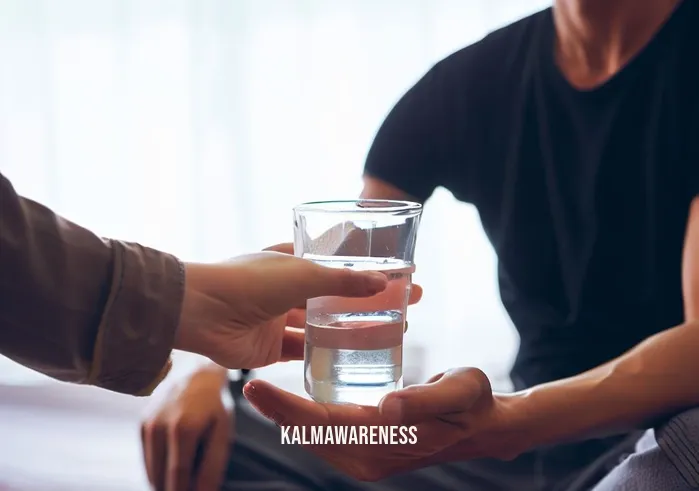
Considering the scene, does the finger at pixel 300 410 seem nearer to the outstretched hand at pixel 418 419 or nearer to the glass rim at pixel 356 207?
the outstretched hand at pixel 418 419

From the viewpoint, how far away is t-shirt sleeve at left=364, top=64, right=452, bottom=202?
4.80ft

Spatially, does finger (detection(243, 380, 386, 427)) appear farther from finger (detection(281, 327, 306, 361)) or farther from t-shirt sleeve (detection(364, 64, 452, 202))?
t-shirt sleeve (detection(364, 64, 452, 202))

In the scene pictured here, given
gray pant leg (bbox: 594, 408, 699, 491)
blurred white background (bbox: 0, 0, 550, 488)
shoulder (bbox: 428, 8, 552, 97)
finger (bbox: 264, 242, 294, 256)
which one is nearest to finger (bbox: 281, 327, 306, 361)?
finger (bbox: 264, 242, 294, 256)

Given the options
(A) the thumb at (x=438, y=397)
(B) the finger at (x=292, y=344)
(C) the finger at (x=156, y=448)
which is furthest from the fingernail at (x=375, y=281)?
(C) the finger at (x=156, y=448)

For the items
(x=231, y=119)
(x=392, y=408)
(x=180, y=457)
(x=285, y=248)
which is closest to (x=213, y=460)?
(x=180, y=457)

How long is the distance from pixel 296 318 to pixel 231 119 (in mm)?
1076

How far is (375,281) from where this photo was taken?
0.77m

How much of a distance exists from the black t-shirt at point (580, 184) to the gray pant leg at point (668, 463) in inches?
16.8

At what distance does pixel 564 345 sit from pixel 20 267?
910 mm

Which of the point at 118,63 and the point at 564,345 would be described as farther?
the point at 118,63

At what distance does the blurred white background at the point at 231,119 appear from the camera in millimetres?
1888

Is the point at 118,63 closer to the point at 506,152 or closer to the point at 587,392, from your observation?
the point at 506,152

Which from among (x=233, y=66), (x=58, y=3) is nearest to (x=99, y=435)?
(x=233, y=66)

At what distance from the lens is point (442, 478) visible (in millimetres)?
1222
